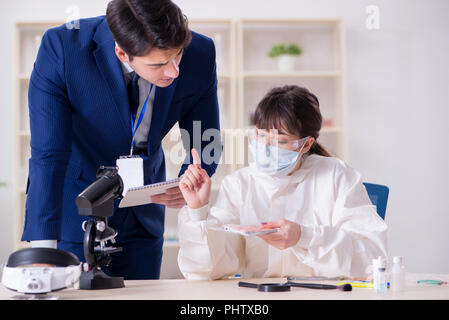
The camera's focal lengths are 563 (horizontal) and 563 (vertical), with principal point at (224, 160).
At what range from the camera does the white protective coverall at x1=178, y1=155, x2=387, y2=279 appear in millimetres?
1665

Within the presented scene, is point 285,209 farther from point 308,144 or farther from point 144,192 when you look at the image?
point 144,192

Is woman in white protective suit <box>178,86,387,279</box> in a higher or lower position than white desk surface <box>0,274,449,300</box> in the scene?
higher

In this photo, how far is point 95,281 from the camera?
141 centimetres

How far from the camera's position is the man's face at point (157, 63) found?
1.53 meters

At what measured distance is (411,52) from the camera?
14.5 feet

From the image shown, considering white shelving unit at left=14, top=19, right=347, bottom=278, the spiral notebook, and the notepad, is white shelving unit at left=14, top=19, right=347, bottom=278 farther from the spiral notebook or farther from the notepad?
the notepad

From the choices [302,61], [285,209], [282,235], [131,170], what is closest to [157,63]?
[131,170]

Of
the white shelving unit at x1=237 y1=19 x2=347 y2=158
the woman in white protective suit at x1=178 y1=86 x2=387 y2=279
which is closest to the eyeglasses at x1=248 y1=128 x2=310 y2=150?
the woman in white protective suit at x1=178 y1=86 x2=387 y2=279

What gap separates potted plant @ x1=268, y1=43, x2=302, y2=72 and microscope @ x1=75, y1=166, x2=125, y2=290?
2.91 metres

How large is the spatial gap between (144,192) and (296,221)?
59 cm

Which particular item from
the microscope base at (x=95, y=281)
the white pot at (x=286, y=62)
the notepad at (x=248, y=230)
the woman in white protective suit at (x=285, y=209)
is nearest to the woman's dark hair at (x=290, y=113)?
the woman in white protective suit at (x=285, y=209)
